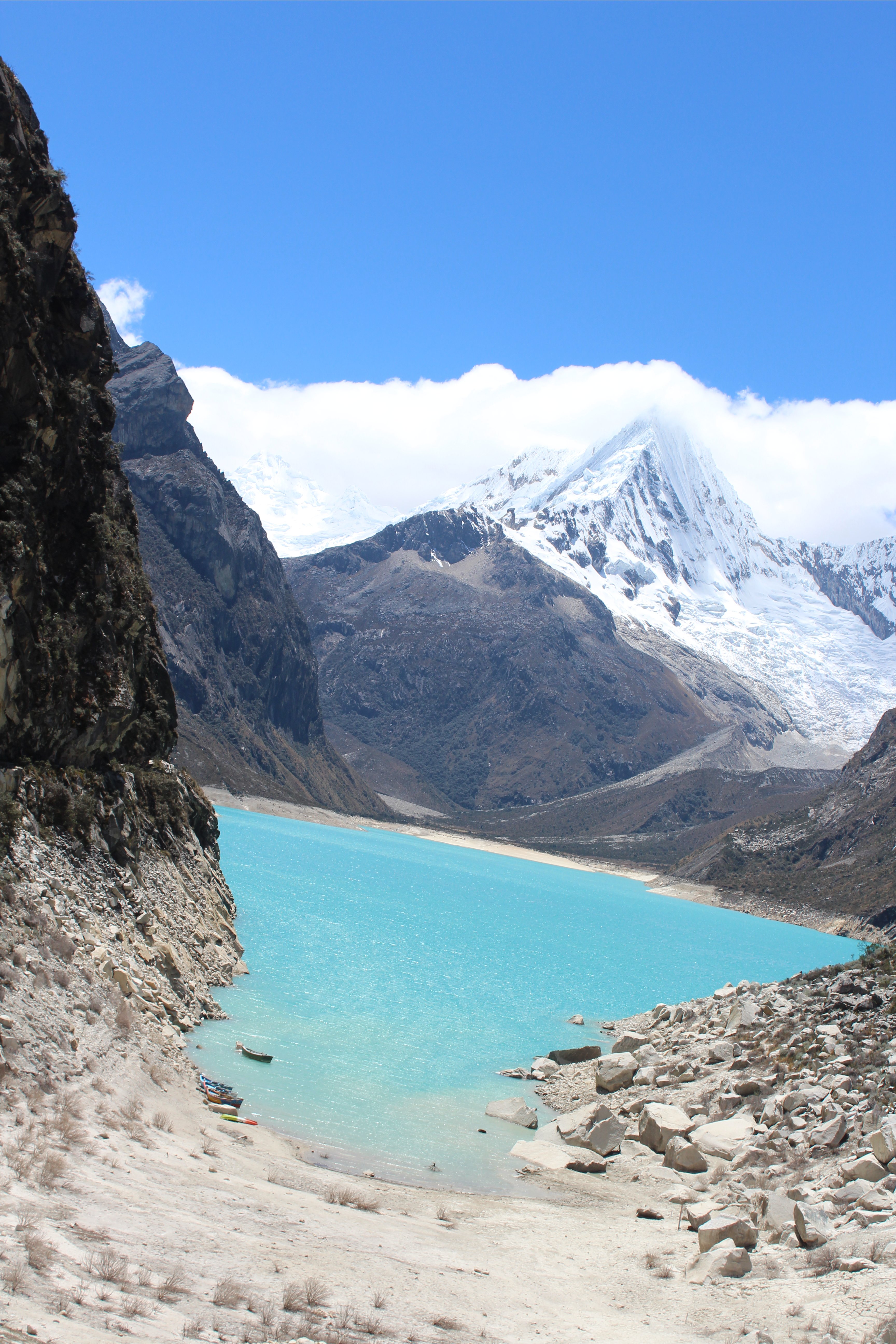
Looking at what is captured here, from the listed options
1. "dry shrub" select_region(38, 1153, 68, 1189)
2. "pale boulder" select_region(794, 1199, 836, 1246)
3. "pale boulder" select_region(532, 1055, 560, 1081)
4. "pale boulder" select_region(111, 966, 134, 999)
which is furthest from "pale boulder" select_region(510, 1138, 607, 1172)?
"dry shrub" select_region(38, 1153, 68, 1189)

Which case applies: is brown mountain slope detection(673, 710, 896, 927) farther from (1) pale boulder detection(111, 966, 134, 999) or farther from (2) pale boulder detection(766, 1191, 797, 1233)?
Answer: (1) pale boulder detection(111, 966, 134, 999)

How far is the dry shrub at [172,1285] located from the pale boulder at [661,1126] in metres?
13.9

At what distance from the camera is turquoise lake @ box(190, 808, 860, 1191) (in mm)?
22125

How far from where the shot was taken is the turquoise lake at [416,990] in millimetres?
22125

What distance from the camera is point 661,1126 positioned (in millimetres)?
21906

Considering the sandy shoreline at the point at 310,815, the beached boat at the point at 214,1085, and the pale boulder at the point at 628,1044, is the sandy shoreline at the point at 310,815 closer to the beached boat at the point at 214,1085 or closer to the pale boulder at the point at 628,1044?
the pale boulder at the point at 628,1044

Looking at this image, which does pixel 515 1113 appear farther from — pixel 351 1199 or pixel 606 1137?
pixel 351 1199

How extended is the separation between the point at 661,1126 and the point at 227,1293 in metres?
14.0

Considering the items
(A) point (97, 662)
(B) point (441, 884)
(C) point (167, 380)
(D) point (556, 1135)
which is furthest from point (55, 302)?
(C) point (167, 380)

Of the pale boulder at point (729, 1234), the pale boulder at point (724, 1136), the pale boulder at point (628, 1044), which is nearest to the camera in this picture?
the pale boulder at point (729, 1234)

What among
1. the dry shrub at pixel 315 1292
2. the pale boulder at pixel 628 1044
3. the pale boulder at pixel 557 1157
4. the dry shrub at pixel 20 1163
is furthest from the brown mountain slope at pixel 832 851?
the dry shrub at pixel 20 1163

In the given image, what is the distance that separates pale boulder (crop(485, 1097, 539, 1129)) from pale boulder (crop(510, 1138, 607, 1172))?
7.16 feet

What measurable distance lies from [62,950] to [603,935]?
66.3m

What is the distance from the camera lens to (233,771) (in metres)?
162
